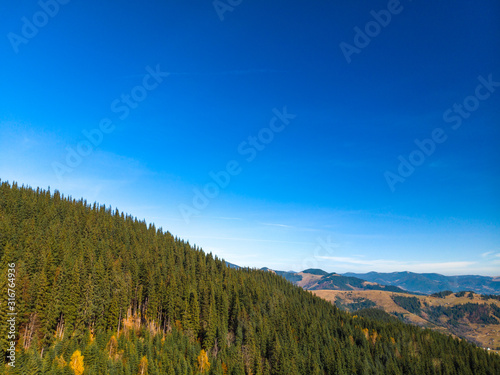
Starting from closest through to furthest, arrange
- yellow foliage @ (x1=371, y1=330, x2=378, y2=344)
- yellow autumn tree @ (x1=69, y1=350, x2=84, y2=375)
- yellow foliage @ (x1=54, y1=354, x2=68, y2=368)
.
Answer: yellow foliage @ (x1=54, y1=354, x2=68, y2=368) → yellow autumn tree @ (x1=69, y1=350, x2=84, y2=375) → yellow foliage @ (x1=371, y1=330, x2=378, y2=344)

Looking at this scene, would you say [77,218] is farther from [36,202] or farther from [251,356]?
[251,356]

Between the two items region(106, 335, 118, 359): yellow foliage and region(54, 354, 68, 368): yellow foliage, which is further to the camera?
region(106, 335, 118, 359): yellow foliage

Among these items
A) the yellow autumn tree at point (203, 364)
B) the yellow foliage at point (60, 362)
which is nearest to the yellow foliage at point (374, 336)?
the yellow autumn tree at point (203, 364)

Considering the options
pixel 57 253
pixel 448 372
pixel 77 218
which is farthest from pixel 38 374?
pixel 448 372

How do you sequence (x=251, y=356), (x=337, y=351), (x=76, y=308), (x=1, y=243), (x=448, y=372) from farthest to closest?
(x=448, y=372)
(x=337, y=351)
(x=251, y=356)
(x=1, y=243)
(x=76, y=308)

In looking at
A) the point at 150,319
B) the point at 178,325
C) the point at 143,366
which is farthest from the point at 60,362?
the point at 178,325

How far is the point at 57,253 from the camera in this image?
9894cm

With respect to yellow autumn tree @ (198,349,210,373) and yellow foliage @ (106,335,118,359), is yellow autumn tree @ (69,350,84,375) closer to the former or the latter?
yellow foliage @ (106,335,118,359)

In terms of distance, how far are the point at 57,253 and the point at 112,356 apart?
44147 millimetres

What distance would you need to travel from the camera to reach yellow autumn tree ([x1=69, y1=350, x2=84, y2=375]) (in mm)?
62406

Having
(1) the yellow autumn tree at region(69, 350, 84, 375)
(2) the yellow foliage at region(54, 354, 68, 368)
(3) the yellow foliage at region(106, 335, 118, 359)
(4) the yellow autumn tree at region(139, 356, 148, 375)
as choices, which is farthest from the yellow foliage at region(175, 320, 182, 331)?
(2) the yellow foliage at region(54, 354, 68, 368)

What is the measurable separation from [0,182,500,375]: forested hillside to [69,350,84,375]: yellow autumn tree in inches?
8.4

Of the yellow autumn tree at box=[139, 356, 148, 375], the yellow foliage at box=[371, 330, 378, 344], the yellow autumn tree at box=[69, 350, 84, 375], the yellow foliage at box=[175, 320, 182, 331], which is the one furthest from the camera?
the yellow foliage at box=[371, 330, 378, 344]

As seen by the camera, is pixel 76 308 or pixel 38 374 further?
pixel 76 308
